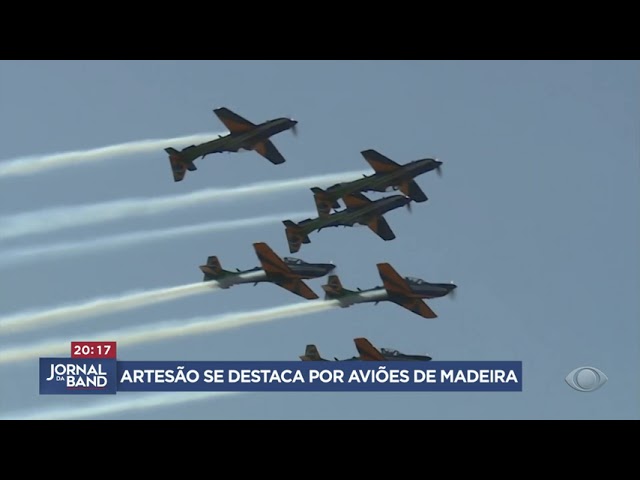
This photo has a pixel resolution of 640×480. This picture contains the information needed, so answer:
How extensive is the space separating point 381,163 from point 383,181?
2.15ft

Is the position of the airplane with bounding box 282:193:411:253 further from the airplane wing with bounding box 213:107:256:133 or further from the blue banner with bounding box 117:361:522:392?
the blue banner with bounding box 117:361:522:392

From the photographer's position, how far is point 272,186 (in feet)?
220

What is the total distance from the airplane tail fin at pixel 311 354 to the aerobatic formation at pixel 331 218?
4.70 ft

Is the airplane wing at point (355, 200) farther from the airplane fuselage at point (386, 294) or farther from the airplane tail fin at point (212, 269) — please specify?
the airplane tail fin at point (212, 269)

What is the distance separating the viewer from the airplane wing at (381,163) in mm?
67188

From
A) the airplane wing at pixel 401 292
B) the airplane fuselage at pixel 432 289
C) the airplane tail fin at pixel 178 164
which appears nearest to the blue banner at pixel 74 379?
the airplane tail fin at pixel 178 164

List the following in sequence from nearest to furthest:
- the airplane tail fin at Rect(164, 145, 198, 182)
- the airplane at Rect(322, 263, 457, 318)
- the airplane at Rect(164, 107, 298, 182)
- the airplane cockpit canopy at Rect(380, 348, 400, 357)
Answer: the airplane cockpit canopy at Rect(380, 348, 400, 357) < the airplane at Rect(322, 263, 457, 318) < the airplane at Rect(164, 107, 298, 182) < the airplane tail fin at Rect(164, 145, 198, 182)

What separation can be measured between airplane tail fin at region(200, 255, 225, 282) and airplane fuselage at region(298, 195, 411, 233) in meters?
3.20

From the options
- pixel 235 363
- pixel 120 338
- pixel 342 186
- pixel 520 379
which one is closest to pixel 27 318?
pixel 120 338

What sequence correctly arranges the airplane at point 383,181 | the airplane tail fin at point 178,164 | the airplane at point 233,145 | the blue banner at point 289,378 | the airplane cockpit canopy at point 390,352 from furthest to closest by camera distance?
the airplane tail fin at point 178,164 < the airplane at point 233,145 < the airplane at point 383,181 < the airplane cockpit canopy at point 390,352 < the blue banner at point 289,378

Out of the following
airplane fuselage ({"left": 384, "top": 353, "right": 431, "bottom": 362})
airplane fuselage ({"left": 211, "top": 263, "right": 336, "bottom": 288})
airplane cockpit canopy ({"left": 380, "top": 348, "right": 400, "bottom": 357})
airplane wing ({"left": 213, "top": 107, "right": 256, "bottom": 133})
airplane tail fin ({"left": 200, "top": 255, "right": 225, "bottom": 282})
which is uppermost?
airplane wing ({"left": 213, "top": 107, "right": 256, "bottom": 133})

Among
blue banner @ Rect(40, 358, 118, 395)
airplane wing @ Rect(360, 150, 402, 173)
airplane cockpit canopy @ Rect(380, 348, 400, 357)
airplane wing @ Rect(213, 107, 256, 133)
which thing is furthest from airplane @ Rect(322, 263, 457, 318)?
blue banner @ Rect(40, 358, 118, 395)

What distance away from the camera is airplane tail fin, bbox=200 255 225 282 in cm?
6738

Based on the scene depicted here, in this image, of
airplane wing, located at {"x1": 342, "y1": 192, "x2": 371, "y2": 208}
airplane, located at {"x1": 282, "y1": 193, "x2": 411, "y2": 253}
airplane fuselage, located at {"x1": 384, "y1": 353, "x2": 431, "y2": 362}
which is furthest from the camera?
airplane wing, located at {"x1": 342, "y1": 192, "x2": 371, "y2": 208}
